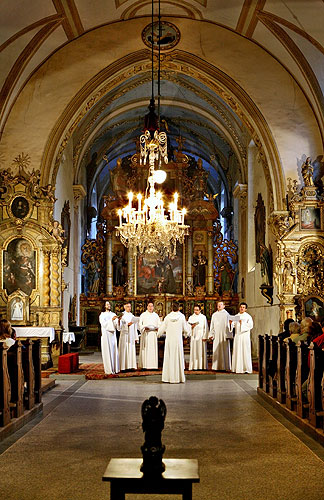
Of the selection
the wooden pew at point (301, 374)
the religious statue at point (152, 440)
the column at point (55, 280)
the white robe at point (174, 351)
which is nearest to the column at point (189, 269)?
the column at point (55, 280)

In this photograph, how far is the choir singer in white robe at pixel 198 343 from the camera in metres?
14.5

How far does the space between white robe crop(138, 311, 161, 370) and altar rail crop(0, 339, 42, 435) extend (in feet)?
16.7

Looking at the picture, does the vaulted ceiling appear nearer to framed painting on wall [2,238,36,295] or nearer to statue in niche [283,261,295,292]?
framed painting on wall [2,238,36,295]

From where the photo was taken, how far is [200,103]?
21.7 m

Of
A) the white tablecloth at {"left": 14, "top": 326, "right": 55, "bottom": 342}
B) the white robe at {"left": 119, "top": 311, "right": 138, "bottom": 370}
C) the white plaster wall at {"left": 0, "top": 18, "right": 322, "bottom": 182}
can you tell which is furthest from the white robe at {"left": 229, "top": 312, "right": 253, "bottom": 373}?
the white tablecloth at {"left": 14, "top": 326, "right": 55, "bottom": 342}

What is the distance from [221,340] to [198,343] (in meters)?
0.59

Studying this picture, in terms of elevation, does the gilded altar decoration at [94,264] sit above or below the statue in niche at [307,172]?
below

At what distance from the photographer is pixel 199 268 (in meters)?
23.6

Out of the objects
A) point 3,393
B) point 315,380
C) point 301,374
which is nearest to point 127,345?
point 301,374

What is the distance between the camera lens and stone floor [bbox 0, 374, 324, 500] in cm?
469

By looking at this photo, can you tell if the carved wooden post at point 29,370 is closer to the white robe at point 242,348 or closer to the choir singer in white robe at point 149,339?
the choir singer in white robe at point 149,339

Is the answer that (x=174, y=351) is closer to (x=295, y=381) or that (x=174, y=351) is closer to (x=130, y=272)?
(x=295, y=381)

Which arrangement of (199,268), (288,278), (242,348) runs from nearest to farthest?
(242,348)
(288,278)
(199,268)

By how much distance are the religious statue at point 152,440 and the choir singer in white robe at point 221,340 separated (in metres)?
10.9
